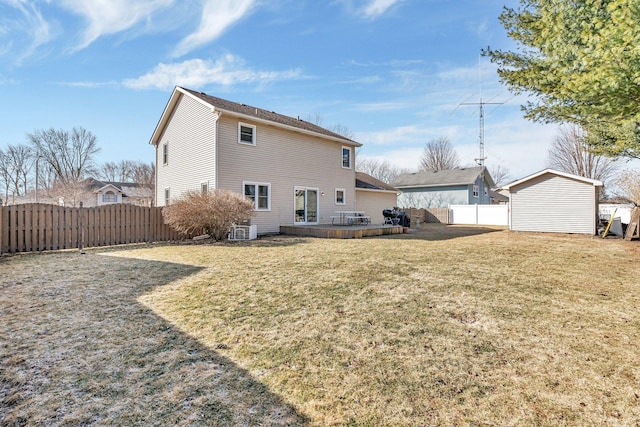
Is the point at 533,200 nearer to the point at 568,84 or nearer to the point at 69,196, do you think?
the point at 568,84

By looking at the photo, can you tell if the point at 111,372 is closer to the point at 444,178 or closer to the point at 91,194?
the point at 444,178

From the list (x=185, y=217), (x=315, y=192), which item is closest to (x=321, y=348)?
(x=185, y=217)

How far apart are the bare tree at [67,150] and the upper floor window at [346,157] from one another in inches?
1469

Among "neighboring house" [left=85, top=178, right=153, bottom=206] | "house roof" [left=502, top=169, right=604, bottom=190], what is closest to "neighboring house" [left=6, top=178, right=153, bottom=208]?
"neighboring house" [left=85, top=178, right=153, bottom=206]

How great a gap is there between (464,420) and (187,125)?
1527cm

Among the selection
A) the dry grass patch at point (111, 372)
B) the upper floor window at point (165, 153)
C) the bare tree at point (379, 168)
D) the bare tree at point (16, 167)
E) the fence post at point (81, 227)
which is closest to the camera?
the dry grass patch at point (111, 372)

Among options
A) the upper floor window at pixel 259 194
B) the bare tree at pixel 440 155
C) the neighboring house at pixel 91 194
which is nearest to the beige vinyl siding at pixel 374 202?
the upper floor window at pixel 259 194

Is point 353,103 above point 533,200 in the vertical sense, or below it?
above

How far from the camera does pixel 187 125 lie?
14.3m

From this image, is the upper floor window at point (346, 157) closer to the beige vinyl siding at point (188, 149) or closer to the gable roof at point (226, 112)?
the gable roof at point (226, 112)

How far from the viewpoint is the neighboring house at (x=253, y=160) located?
41.8 feet

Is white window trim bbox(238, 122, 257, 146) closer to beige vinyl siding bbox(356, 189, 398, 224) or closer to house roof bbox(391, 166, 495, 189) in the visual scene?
beige vinyl siding bbox(356, 189, 398, 224)

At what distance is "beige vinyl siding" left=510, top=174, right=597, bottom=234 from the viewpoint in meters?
13.9

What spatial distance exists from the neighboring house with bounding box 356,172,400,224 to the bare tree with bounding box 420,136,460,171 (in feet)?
82.0
